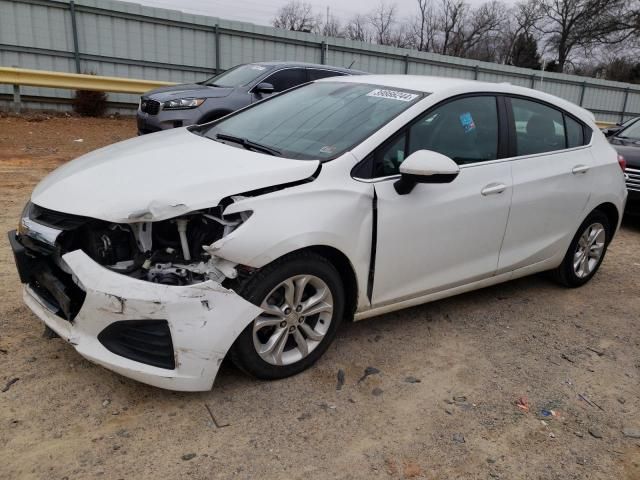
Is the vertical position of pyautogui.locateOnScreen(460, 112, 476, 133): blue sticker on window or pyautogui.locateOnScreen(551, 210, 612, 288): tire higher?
pyautogui.locateOnScreen(460, 112, 476, 133): blue sticker on window

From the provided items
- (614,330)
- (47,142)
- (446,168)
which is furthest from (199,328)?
(47,142)

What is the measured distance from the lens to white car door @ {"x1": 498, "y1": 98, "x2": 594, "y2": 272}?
12.9 ft

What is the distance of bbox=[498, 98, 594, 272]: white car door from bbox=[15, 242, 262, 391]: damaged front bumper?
2.20 metres

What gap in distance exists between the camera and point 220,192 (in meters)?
2.72

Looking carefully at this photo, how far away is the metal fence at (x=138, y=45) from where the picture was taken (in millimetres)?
13039

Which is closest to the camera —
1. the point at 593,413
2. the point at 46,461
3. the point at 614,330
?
the point at 46,461

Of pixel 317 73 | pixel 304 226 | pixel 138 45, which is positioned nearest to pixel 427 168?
pixel 304 226

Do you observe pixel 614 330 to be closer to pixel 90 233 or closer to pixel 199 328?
pixel 199 328

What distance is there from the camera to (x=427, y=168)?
10.00ft

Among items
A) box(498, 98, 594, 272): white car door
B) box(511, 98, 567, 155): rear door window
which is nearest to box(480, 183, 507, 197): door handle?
box(498, 98, 594, 272): white car door

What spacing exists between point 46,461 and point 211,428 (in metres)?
0.71

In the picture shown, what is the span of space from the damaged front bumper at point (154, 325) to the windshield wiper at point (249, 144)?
3.41 ft

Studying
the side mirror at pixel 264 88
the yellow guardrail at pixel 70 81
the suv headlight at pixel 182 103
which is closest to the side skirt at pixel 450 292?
the side mirror at pixel 264 88

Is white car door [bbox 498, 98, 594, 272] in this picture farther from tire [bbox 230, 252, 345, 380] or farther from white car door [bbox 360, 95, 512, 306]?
tire [bbox 230, 252, 345, 380]
